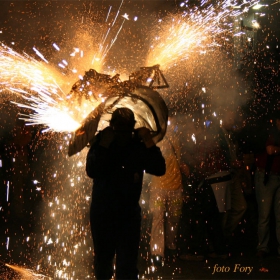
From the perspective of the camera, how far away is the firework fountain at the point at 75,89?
19.1ft

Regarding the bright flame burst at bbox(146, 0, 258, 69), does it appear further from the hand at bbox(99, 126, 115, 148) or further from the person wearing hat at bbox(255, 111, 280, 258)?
the hand at bbox(99, 126, 115, 148)

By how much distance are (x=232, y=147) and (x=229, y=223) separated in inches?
44.8

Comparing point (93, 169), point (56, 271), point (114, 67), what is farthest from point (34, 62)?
point (93, 169)

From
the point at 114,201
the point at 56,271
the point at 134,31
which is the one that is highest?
the point at 134,31

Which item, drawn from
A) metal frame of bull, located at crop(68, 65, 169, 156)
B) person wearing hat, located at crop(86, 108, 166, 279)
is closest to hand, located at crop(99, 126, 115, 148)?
person wearing hat, located at crop(86, 108, 166, 279)

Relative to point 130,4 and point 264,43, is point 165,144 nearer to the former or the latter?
point 130,4

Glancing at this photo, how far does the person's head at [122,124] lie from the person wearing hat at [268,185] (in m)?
3.50

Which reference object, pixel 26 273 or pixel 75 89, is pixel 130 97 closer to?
pixel 75 89

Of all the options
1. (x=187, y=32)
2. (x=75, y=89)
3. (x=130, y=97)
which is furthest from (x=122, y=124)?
(x=187, y=32)

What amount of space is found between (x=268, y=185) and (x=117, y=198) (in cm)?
375

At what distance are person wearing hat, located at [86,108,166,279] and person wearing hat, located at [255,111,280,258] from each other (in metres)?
3.40

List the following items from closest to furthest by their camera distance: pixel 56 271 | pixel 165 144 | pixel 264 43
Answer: pixel 56 271 → pixel 165 144 → pixel 264 43

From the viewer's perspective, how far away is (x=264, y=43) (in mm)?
→ 11406

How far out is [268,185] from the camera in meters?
7.89
